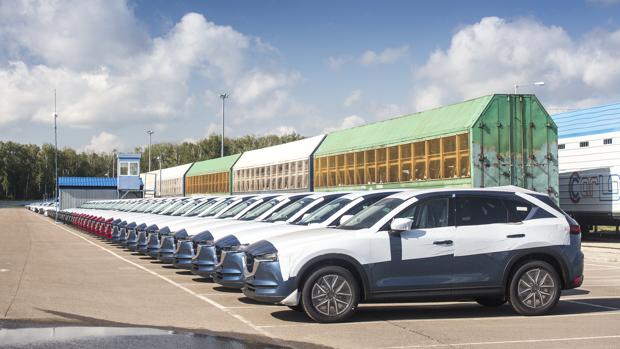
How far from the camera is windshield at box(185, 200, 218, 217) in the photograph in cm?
1814

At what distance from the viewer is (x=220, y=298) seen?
11.4 meters

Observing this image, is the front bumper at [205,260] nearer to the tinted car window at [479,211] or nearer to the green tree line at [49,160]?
the tinted car window at [479,211]

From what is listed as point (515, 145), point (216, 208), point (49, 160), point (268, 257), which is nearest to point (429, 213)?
point (268, 257)

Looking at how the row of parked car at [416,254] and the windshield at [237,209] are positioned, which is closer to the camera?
the row of parked car at [416,254]

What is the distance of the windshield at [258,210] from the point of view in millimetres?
14239

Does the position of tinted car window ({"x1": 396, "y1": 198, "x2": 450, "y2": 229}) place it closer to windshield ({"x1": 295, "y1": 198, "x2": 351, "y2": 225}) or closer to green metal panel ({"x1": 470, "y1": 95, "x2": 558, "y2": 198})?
windshield ({"x1": 295, "y1": 198, "x2": 351, "y2": 225})

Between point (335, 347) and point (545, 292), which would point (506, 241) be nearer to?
point (545, 292)

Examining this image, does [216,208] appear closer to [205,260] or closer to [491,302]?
[205,260]

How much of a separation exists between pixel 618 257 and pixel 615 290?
6278mm

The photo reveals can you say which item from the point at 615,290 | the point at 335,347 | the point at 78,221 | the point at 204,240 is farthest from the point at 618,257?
the point at 78,221

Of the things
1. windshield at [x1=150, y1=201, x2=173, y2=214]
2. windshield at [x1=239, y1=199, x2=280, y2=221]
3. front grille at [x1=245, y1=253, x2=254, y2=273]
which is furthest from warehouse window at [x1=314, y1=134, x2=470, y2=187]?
front grille at [x1=245, y1=253, x2=254, y2=273]

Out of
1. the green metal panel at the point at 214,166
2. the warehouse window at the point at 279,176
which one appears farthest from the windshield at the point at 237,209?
the green metal panel at the point at 214,166

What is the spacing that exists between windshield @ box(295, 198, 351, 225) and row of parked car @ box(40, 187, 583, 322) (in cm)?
4

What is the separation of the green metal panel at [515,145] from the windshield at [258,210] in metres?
7.11
